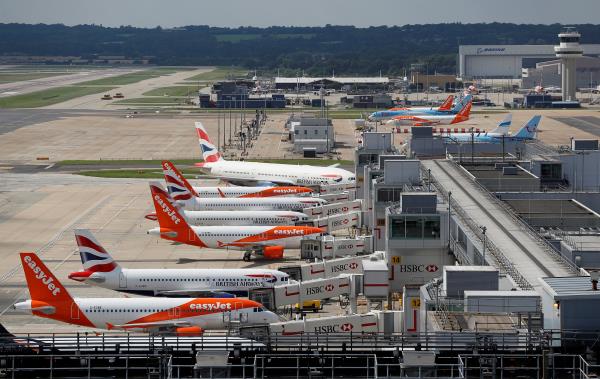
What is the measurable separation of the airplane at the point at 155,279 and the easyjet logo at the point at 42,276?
8.55 m

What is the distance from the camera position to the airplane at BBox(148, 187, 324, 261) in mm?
92875

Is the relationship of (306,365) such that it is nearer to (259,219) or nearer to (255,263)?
(255,263)

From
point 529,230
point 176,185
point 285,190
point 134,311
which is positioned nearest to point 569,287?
point 134,311

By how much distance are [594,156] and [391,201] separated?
85.2ft

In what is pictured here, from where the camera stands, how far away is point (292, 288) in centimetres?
7456

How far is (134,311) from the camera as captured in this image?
220 feet

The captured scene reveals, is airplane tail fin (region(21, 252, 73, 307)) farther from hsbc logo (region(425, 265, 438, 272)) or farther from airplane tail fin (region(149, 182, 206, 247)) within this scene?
airplane tail fin (region(149, 182, 206, 247))

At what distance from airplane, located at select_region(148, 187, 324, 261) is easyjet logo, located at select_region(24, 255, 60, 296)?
85.6 ft

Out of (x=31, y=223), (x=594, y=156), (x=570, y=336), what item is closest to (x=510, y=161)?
(x=594, y=156)

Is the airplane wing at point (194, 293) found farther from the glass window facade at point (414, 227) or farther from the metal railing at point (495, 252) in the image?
the metal railing at point (495, 252)

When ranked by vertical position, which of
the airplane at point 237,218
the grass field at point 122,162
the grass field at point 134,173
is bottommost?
the grass field at point 134,173

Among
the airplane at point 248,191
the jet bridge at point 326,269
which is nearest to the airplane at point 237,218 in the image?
the airplane at point 248,191

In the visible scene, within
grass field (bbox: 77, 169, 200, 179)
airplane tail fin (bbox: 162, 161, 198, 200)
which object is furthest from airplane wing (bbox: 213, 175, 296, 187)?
airplane tail fin (bbox: 162, 161, 198, 200)

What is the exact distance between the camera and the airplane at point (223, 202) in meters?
108
